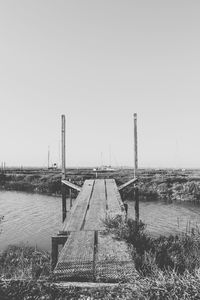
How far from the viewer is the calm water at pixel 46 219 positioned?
1309 centimetres

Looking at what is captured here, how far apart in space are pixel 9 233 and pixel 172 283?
1263cm

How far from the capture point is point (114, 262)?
3668mm

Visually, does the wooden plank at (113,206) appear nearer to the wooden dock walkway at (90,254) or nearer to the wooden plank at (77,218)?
the wooden dock walkway at (90,254)

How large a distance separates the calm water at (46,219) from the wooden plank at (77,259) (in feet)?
19.0

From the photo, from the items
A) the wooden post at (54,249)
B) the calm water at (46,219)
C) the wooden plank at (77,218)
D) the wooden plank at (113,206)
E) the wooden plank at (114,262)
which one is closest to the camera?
the wooden plank at (114,262)

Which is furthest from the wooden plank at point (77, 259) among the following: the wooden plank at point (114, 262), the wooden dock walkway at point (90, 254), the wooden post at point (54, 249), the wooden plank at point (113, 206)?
the wooden plank at point (113, 206)

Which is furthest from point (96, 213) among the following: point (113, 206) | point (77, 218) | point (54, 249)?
point (54, 249)

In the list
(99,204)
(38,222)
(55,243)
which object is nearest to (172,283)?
(55,243)

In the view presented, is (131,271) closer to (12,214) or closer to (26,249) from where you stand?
(26,249)

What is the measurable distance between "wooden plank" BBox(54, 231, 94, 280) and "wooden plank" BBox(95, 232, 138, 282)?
12 centimetres

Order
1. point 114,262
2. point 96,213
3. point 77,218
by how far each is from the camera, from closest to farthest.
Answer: point 114,262 → point 77,218 → point 96,213

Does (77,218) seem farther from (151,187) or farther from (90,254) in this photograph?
(151,187)

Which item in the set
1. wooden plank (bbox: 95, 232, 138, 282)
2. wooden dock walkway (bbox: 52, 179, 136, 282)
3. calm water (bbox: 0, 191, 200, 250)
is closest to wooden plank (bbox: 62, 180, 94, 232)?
wooden dock walkway (bbox: 52, 179, 136, 282)

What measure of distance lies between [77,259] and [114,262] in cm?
57
